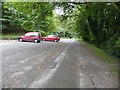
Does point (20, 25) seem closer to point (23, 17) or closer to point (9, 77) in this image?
point (23, 17)

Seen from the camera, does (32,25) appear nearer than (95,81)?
No

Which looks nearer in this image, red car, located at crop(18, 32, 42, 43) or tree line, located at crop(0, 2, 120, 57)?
tree line, located at crop(0, 2, 120, 57)

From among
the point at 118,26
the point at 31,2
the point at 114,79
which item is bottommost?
the point at 114,79

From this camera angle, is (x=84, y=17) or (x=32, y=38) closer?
(x=32, y=38)

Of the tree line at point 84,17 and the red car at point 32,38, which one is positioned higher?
the tree line at point 84,17

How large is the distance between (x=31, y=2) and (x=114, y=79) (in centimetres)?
1558

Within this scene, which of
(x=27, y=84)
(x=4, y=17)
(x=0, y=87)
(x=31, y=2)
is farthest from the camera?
(x=4, y=17)

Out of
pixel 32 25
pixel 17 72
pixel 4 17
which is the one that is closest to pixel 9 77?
pixel 17 72

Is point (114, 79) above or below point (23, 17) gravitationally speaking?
below

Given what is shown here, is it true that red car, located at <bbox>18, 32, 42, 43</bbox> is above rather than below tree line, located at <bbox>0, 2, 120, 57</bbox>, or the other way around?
below

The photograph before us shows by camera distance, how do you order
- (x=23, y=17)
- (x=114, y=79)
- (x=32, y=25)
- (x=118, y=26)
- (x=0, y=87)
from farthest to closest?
(x=32, y=25), (x=23, y=17), (x=118, y=26), (x=114, y=79), (x=0, y=87)

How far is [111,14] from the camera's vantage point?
28.3 m

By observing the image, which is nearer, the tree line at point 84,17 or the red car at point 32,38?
the tree line at point 84,17

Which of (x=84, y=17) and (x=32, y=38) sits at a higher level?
(x=84, y=17)
